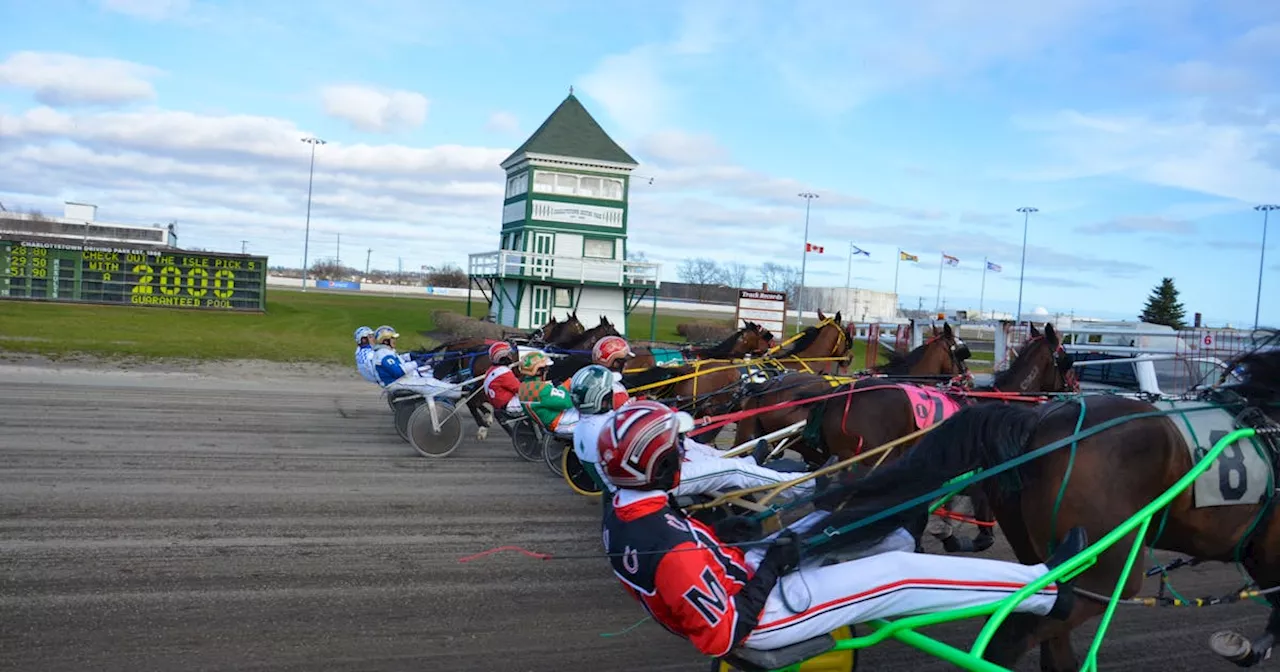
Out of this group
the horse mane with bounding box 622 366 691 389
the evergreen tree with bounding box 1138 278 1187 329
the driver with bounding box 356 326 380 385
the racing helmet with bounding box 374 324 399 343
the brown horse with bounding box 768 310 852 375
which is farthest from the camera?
the evergreen tree with bounding box 1138 278 1187 329

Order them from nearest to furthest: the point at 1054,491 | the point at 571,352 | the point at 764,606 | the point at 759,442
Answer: the point at 764,606 < the point at 1054,491 < the point at 759,442 < the point at 571,352

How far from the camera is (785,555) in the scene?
299 centimetres

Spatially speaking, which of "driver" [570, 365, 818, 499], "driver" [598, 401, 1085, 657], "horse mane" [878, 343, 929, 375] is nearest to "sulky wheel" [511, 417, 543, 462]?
"horse mane" [878, 343, 929, 375]

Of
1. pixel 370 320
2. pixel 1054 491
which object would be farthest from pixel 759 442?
pixel 370 320

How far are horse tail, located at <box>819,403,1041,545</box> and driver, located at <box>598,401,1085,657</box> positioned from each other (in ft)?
1.04

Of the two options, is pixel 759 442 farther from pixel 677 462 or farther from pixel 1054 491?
pixel 677 462

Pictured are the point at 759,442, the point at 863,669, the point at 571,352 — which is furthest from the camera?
the point at 571,352

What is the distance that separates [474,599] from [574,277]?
21.2m

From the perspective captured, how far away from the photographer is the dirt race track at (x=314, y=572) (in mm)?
4371

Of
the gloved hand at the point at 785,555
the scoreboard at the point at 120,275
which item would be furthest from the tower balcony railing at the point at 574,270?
the gloved hand at the point at 785,555

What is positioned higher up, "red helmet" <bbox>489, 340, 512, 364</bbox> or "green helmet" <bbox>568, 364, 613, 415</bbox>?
"green helmet" <bbox>568, 364, 613, 415</bbox>

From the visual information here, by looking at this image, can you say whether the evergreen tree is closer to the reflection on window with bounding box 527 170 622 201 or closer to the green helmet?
the reflection on window with bounding box 527 170 622 201

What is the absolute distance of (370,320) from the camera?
33.2 m

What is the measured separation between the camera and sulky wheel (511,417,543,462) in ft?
31.7
